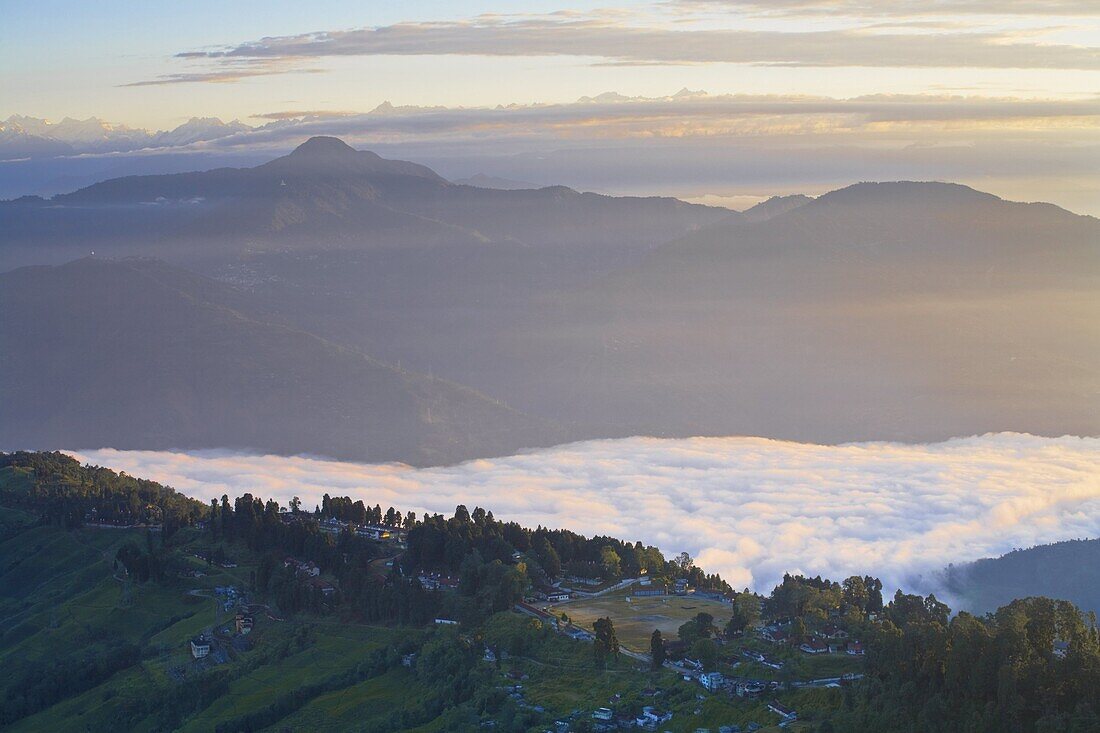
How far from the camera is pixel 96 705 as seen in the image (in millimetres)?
72938

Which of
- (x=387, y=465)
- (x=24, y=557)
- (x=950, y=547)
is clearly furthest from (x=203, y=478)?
(x=950, y=547)

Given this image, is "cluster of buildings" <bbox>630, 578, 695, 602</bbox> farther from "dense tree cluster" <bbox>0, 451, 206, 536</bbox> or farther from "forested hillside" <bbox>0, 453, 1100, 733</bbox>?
"dense tree cluster" <bbox>0, 451, 206, 536</bbox>

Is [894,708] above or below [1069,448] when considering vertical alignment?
above

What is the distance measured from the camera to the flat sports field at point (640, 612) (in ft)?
223

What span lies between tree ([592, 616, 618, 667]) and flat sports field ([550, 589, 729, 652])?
1.83 meters

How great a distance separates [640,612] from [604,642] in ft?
33.1

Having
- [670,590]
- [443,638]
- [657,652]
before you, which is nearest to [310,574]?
[443,638]

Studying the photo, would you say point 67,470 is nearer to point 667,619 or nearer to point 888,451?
point 667,619

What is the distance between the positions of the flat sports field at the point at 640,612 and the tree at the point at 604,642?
6.01 feet

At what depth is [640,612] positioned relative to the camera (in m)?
73.2

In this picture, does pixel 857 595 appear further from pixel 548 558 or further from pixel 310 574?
pixel 310 574

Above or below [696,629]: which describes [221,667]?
below

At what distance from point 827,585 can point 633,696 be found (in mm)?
17615

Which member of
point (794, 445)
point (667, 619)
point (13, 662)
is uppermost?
point (667, 619)
